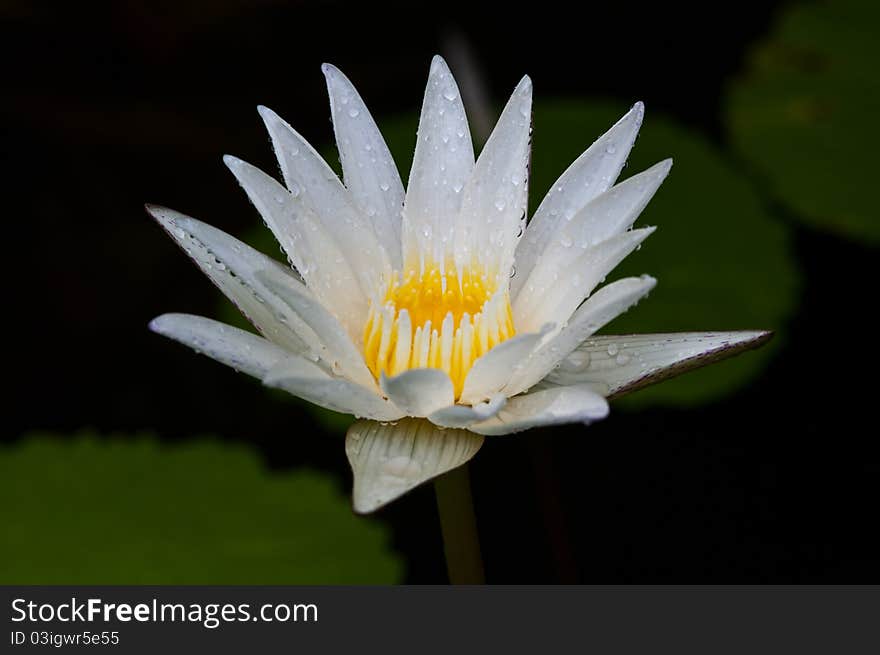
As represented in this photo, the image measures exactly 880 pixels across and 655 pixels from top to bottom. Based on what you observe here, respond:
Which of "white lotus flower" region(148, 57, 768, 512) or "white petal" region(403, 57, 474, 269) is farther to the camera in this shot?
"white petal" region(403, 57, 474, 269)

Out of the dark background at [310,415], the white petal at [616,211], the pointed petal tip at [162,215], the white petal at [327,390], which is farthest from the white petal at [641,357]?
the dark background at [310,415]

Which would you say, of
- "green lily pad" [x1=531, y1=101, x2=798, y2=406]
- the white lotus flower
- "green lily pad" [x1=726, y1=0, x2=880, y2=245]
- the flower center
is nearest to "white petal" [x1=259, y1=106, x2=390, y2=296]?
the white lotus flower

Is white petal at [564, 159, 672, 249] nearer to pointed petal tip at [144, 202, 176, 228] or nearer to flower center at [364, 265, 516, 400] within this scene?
flower center at [364, 265, 516, 400]

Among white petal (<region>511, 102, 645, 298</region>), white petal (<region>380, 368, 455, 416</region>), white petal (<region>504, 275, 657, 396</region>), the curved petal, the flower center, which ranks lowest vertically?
white petal (<region>380, 368, 455, 416</region>)

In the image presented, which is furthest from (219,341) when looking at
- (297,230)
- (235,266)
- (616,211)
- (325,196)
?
(616,211)

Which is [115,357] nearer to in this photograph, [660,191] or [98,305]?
[98,305]

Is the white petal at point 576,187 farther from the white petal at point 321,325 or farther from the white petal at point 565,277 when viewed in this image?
the white petal at point 321,325

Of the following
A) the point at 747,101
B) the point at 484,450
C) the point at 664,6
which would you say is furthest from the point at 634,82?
the point at 484,450
